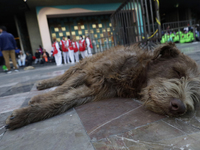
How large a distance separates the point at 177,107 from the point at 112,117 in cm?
71

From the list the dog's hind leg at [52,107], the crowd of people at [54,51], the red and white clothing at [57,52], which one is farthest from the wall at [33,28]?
the dog's hind leg at [52,107]

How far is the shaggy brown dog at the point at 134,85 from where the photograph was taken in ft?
5.30

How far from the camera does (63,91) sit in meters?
2.41

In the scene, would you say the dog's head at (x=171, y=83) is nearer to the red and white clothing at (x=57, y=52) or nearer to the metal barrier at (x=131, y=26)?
the metal barrier at (x=131, y=26)

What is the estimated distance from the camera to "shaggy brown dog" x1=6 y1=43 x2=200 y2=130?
1.61 metres

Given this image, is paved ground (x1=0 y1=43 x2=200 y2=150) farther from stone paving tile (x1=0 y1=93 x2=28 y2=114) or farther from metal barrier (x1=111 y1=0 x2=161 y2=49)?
metal barrier (x1=111 y1=0 x2=161 y2=49)

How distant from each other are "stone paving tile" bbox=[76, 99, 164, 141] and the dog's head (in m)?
0.16

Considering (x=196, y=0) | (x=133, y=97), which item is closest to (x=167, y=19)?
(x=196, y=0)

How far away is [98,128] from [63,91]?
120 centimetres

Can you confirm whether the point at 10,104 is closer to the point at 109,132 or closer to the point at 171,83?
the point at 109,132

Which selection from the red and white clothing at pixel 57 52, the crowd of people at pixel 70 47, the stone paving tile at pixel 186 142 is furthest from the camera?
the crowd of people at pixel 70 47

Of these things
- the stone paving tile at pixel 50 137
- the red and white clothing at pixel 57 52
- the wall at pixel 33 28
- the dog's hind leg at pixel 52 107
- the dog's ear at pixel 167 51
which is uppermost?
the wall at pixel 33 28

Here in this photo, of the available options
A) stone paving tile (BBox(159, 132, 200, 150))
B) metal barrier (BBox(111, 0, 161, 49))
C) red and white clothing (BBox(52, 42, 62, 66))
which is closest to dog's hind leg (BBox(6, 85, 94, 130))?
stone paving tile (BBox(159, 132, 200, 150))

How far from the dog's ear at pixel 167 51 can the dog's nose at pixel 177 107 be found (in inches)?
37.7
